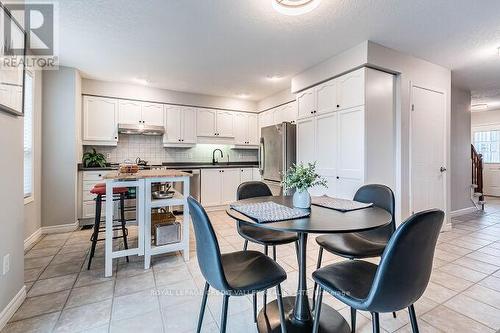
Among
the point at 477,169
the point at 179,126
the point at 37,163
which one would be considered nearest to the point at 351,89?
the point at 179,126

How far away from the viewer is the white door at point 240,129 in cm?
548

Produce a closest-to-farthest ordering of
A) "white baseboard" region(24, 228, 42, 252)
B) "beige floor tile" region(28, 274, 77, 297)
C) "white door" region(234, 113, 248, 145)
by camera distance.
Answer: "beige floor tile" region(28, 274, 77, 297) < "white baseboard" region(24, 228, 42, 252) < "white door" region(234, 113, 248, 145)

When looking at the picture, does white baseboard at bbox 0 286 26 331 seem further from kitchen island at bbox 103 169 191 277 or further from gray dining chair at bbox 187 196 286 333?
gray dining chair at bbox 187 196 286 333

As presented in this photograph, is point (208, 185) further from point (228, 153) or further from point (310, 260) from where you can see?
point (310, 260)

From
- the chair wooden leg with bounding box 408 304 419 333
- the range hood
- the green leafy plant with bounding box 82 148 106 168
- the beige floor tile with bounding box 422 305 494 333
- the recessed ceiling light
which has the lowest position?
the beige floor tile with bounding box 422 305 494 333

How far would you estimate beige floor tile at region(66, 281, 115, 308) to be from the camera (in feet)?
6.09

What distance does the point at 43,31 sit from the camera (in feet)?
8.47

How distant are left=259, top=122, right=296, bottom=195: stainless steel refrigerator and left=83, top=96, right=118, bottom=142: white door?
2761 millimetres

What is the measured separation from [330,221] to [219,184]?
3826 mm

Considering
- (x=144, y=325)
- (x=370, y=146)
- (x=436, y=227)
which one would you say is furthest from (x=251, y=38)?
(x=144, y=325)

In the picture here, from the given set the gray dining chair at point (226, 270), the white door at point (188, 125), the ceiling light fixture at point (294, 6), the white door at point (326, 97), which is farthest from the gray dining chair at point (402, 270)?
the white door at point (188, 125)

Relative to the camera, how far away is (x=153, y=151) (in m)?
4.97

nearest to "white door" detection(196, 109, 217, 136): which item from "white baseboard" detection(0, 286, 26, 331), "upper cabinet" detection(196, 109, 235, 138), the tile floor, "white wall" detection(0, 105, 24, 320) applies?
"upper cabinet" detection(196, 109, 235, 138)

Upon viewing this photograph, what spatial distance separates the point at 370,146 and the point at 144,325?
2853 millimetres
